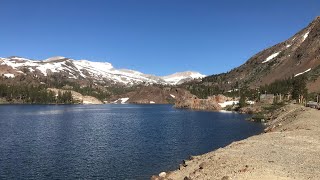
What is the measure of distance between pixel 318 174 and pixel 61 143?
216 feet

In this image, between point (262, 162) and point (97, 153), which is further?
point (97, 153)

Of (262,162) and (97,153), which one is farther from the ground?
(262,162)

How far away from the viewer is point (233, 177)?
4188 centimetres

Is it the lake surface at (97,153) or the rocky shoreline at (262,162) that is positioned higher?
the rocky shoreline at (262,162)

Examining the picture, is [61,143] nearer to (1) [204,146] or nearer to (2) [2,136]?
(2) [2,136]

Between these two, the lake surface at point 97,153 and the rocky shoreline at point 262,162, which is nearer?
the rocky shoreline at point 262,162

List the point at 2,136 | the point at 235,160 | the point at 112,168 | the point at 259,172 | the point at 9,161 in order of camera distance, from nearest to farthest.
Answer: the point at 259,172, the point at 235,160, the point at 112,168, the point at 9,161, the point at 2,136

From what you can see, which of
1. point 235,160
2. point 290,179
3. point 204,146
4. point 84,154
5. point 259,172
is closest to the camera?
point 290,179

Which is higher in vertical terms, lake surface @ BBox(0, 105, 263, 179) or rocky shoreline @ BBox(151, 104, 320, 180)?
rocky shoreline @ BBox(151, 104, 320, 180)

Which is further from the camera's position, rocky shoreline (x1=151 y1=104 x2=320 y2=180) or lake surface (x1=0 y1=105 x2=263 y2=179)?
lake surface (x1=0 y1=105 x2=263 y2=179)

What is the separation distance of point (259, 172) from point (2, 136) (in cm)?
8312

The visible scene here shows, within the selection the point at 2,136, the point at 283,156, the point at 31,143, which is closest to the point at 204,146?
the point at 283,156

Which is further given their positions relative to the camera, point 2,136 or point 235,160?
point 2,136

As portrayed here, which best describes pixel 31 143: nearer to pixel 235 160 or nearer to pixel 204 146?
pixel 204 146
